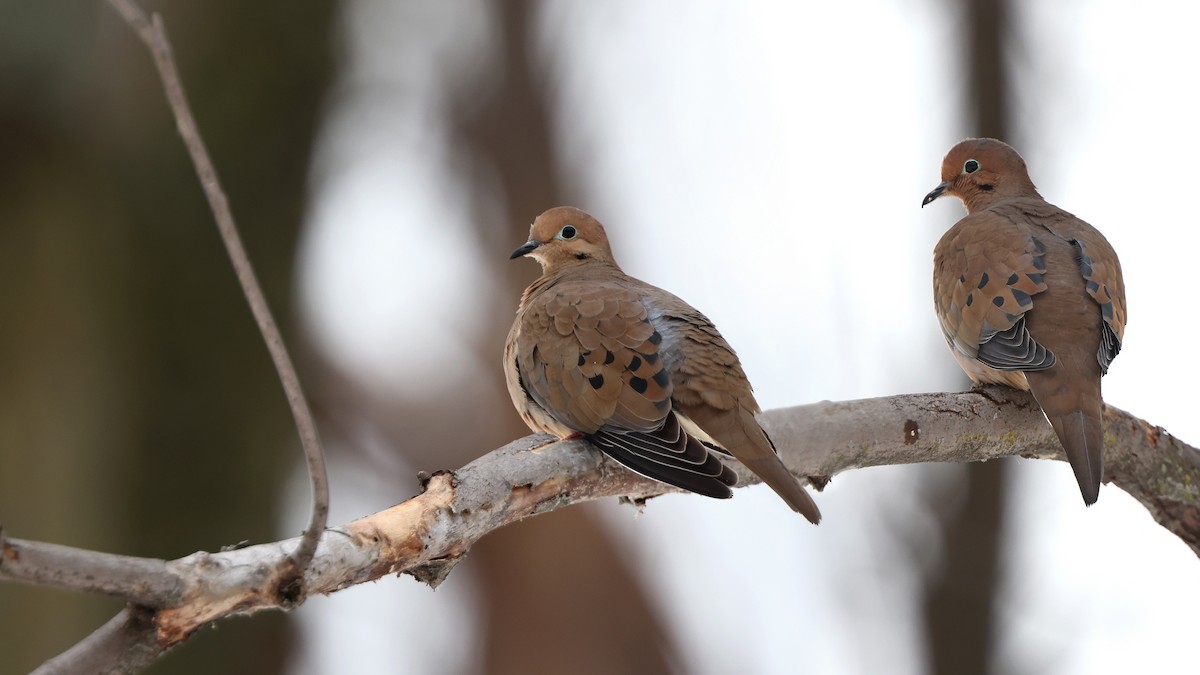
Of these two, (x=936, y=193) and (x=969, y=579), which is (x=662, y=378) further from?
(x=969, y=579)

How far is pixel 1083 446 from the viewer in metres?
3.21

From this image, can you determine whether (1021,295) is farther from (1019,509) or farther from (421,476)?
(1019,509)

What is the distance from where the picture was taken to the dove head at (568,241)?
418 cm

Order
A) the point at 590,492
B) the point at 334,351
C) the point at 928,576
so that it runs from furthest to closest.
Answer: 1. the point at 334,351
2. the point at 928,576
3. the point at 590,492

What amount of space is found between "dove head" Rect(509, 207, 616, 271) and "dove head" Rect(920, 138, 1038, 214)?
3.99 feet

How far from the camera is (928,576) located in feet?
18.8

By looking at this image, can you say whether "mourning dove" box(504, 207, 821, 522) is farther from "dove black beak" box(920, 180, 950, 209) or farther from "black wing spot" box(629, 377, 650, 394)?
"dove black beak" box(920, 180, 950, 209)

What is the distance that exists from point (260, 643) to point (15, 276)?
228 cm

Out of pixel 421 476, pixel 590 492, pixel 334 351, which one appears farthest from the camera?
pixel 334 351

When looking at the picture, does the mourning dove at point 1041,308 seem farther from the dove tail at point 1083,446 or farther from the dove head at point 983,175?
the dove head at point 983,175

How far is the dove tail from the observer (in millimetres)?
3107

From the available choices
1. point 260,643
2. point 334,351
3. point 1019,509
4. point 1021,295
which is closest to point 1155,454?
point 1021,295

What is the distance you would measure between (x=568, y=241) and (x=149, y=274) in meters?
3.03

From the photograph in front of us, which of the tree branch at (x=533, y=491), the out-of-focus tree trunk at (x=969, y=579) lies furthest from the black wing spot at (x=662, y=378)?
the out-of-focus tree trunk at (x=969, y=579)
